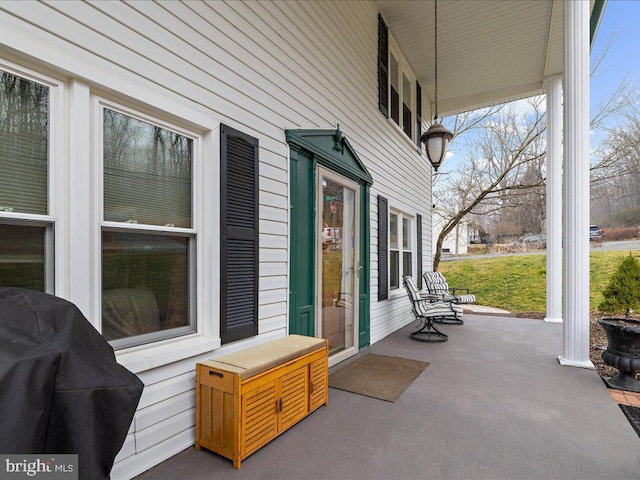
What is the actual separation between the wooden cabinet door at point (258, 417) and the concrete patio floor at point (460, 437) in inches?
3.7

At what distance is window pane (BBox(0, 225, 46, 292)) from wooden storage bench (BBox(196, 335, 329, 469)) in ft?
3.38

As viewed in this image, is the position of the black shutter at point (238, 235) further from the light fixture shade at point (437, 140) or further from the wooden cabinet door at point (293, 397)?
the light fixture shade at point (437, 140)

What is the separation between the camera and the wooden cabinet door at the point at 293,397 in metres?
2.37

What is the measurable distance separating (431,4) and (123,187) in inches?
204

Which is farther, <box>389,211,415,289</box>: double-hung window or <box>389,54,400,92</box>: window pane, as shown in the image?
<box>389,211,415,289</box>: double-hung window

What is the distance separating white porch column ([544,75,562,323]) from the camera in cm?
660

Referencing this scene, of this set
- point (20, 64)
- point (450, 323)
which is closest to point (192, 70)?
point (20, 64)

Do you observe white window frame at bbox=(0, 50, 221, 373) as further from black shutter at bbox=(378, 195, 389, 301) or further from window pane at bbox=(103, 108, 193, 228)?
black shutter at bbox=(378, 195, 389, 301)

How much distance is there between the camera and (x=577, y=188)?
12.9ft

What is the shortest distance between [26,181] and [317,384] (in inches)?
90.5

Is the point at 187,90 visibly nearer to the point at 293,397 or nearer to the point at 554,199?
the point at 293,397

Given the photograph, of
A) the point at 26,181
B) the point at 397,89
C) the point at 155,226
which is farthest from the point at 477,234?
the point at 26,181

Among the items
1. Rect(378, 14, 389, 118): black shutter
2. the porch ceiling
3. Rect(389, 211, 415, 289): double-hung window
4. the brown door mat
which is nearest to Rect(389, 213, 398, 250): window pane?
Rect(389, 211, 415, 289): double-hung window

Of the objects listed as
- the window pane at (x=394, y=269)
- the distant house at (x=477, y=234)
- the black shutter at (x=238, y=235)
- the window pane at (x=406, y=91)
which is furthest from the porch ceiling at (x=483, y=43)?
the distant house at (x=477, y=234)
